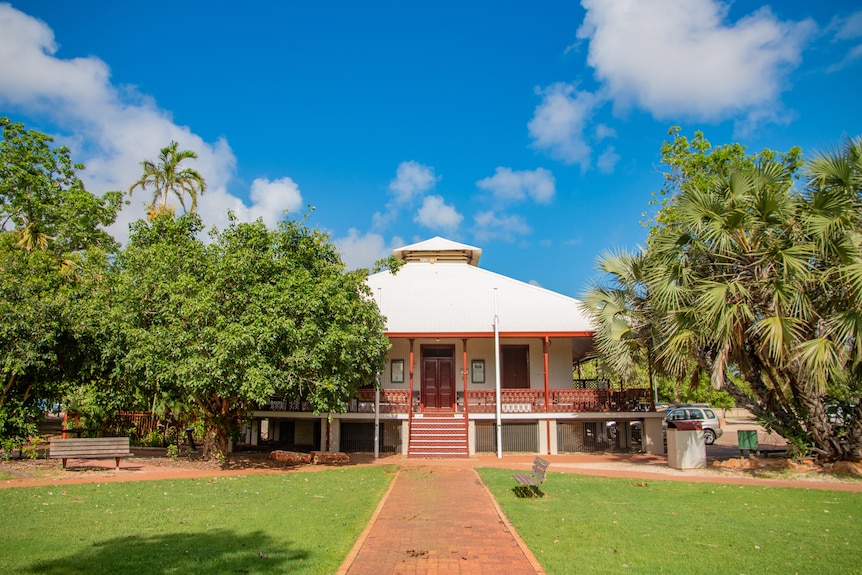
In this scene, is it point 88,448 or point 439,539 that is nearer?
point 439,539

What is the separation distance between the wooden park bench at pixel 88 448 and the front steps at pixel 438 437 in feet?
28.8

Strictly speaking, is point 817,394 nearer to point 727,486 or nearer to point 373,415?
point 727,486

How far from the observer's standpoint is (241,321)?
1534 cm

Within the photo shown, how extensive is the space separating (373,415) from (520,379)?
6.20 m

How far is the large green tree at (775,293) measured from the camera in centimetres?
1415

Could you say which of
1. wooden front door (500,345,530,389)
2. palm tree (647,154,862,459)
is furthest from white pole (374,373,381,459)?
palm tree (647,154,862,459)

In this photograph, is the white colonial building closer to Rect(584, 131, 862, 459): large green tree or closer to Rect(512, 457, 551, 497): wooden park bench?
Rect(584, 131, 862, 459): large green tree

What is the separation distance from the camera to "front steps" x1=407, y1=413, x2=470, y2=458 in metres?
20.3

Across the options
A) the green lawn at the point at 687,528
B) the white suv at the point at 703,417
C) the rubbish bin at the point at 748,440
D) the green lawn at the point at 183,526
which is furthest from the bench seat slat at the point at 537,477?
the white suv at the point at 703,417

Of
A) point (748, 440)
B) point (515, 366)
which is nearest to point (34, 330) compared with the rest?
point (515, 366)

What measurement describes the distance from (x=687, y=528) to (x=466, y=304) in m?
15.3

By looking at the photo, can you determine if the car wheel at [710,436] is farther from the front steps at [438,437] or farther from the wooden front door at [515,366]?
the front steps at [438,437]

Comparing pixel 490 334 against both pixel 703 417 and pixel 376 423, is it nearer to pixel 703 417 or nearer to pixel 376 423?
pixel 376 423

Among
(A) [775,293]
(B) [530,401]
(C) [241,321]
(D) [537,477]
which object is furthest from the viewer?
(B) [530,401]
